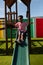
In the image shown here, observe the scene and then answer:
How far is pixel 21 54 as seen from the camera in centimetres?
779

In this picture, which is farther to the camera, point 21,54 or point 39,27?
point 39,27

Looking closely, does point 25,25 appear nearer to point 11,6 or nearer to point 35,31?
point 11,6

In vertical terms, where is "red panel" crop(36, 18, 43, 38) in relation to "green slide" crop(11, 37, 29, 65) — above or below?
above

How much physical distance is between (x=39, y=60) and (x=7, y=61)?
1.27m

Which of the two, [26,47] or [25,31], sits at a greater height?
[25,31]

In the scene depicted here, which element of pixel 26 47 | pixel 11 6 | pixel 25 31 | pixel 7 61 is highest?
pixel 11 6

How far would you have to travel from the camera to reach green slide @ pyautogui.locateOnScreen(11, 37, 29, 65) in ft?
23.3

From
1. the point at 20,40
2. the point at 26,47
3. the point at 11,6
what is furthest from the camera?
the point at 11,6

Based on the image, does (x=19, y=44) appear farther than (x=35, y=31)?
No

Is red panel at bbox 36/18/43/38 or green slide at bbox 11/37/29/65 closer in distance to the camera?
green slide at bbox 11/37/29/65

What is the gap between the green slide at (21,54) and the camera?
711 cm

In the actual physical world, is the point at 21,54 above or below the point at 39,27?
below

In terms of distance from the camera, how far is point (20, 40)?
8.90 m

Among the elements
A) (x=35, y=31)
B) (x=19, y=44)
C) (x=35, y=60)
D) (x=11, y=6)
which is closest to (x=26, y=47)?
(x=19, y=44)
